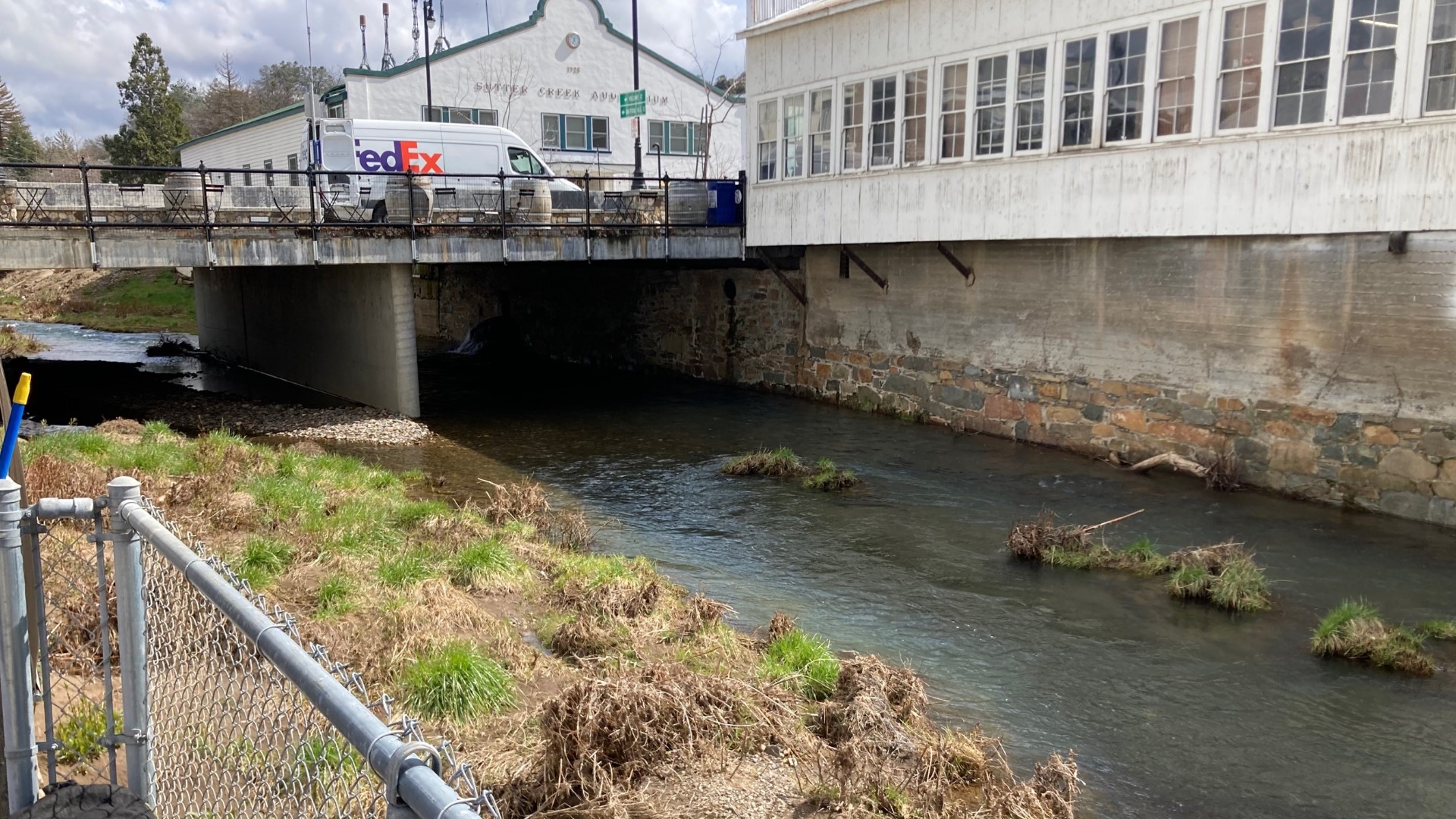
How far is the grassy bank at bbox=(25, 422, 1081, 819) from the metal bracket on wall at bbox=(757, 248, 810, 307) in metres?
9.99

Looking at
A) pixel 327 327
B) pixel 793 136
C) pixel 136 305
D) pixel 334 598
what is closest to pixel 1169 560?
pixel 334 598

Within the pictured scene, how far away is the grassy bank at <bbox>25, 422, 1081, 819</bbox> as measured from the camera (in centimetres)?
509

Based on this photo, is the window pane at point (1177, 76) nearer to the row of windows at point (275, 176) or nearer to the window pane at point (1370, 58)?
the window pane at point (1370, 58)

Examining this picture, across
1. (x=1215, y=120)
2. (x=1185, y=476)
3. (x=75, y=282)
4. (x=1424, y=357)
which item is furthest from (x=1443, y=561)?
(x=75, y=282)

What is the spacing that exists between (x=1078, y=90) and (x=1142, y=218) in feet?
6.53

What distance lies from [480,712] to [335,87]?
29658mm

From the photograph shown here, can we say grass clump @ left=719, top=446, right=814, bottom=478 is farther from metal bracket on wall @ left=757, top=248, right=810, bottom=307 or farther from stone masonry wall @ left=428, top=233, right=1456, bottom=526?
metal bracket on wall @ left=757, top=248, right=810, bottom=307

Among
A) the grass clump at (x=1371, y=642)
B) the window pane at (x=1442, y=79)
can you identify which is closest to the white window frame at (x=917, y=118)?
the window pane at (x=1442, y=79)

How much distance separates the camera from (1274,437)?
1242 centimetres

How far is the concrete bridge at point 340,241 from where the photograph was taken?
1498 cm

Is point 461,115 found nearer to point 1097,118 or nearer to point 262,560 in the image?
point 1097,118

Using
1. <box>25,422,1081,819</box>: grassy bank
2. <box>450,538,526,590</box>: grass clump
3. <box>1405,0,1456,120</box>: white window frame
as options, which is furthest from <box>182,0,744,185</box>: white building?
<box>450,538,526,590</box>: grass clump

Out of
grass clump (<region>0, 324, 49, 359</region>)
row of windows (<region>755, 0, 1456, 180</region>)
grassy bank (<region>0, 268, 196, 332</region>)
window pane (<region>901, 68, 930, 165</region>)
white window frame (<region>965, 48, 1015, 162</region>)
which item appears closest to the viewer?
row of windows (<region>755, 0, 1456, 180</region>)

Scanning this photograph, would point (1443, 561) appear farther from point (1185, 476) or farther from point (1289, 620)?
point (1185, 476)
